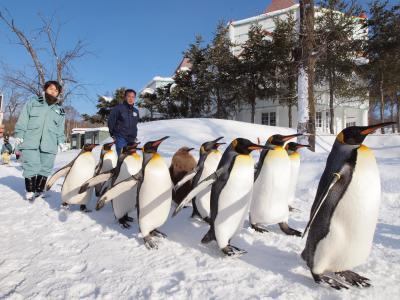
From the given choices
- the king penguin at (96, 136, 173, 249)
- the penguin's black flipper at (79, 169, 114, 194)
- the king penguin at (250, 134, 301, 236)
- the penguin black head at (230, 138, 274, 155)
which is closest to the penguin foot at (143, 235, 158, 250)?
the king penguin at (96, 136, 173, 249)

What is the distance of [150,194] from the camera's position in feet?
10.1

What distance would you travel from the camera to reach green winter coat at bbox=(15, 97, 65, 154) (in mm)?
4660

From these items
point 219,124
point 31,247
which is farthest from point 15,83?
point 31,247

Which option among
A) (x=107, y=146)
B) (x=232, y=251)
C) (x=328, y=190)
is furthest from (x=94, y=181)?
(x=328, y=190)

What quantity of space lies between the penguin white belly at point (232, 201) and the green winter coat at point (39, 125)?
131 inches

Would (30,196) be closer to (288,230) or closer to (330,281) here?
(288,230)

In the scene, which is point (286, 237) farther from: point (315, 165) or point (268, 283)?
point (315, 165)

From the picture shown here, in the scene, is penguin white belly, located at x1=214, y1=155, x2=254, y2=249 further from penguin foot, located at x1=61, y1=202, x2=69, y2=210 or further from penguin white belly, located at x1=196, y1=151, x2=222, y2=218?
penguin foot, located at x1=61, y1=202, x2=69, y2=210

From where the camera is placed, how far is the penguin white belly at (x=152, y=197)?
3072mm

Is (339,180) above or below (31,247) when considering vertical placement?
above

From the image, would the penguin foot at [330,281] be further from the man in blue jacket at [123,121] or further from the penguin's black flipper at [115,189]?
the man in blue jacket at [123,121]

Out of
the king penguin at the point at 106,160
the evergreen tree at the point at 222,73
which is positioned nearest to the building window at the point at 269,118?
the evergreen tree at the point at 222,73

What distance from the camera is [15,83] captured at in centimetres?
1398

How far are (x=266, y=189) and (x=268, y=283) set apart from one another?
1078 mm
